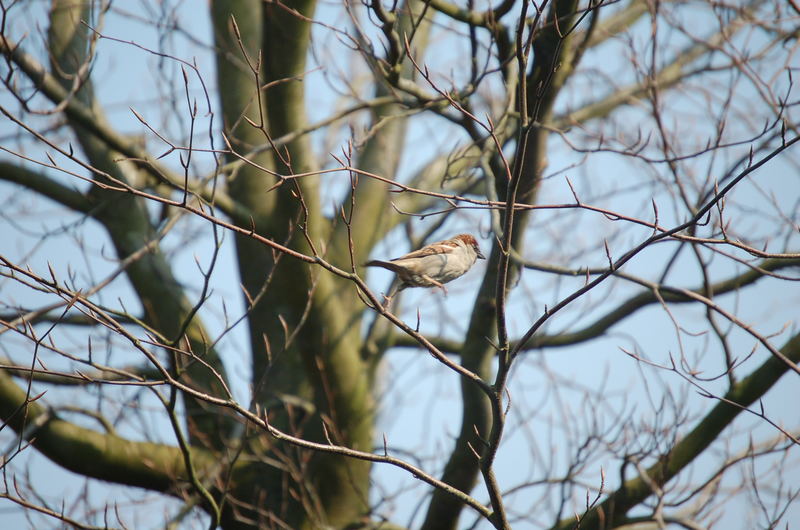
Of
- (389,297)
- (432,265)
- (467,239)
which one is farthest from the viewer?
(467,239)

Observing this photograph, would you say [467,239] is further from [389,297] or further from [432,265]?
[389,297]

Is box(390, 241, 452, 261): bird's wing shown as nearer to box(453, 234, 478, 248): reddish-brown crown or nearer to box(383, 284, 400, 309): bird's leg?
box(383, 284, 400, 309): bird's leg

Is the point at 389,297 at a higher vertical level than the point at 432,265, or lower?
lower

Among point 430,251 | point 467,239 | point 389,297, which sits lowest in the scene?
point 389,297

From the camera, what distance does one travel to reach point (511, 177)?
263 centimetres

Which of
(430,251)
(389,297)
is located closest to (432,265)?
(430,251)

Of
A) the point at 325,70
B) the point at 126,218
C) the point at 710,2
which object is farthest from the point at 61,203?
the point at 710,2

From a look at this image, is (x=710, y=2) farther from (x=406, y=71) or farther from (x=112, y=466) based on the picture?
(x=112, y=466)

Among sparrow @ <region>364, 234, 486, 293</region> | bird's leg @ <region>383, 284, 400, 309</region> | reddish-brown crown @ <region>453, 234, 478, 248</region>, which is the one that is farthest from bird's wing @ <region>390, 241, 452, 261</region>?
reddish-brown crown @ <region>453, 234, 478, 248</region>

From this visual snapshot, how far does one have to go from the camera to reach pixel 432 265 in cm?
447

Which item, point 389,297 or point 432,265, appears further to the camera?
point 432,265

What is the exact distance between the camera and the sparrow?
4.36 meters

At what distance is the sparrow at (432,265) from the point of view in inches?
171

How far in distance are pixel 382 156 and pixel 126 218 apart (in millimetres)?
2708
